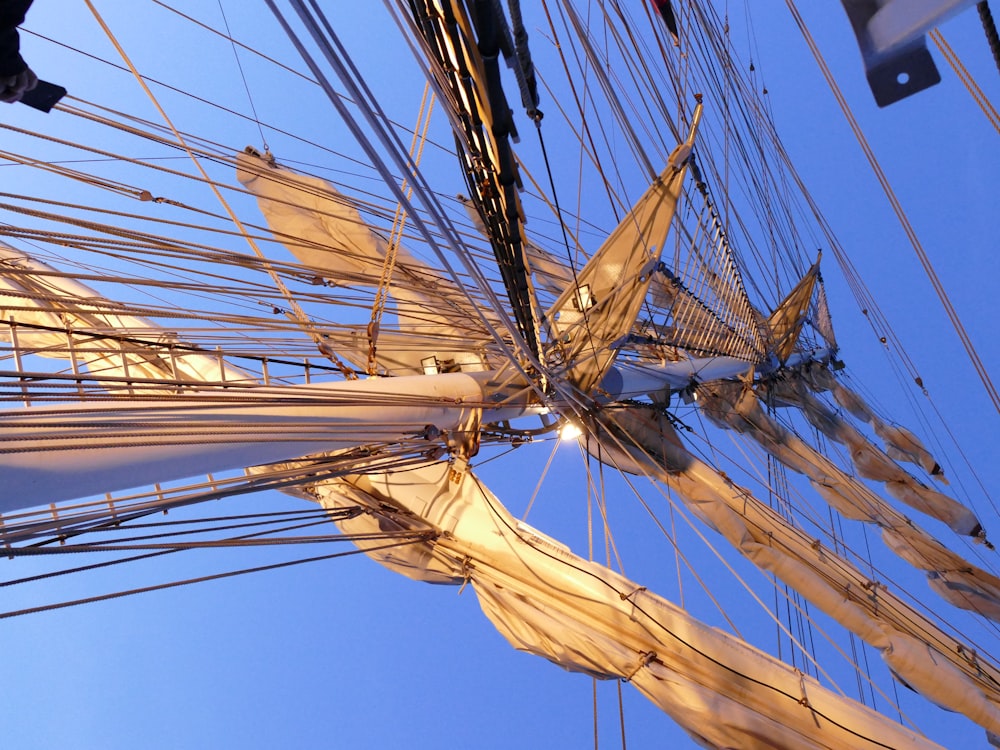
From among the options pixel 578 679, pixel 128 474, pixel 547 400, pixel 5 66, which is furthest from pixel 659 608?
pixel 578 679

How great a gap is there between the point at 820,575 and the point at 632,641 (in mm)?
3363

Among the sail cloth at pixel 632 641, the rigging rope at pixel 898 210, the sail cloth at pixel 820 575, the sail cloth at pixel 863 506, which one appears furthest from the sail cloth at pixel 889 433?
the sail cloth at pixel 632 641

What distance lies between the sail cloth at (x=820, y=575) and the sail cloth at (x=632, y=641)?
35.9 inches

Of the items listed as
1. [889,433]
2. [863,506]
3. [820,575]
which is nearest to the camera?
[820,575]

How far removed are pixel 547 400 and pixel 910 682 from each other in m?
3.40

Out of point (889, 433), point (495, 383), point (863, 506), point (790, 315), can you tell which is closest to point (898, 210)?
point (495, 383)

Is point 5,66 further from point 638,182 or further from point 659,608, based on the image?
point 638,182

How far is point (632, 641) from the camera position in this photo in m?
4.20

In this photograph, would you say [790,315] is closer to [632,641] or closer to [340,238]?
[340,238]

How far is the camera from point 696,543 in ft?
125

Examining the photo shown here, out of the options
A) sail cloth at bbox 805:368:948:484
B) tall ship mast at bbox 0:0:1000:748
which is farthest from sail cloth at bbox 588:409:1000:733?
sail cloth at bbox 805:368:948:484

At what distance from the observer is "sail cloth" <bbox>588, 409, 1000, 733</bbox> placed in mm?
5531

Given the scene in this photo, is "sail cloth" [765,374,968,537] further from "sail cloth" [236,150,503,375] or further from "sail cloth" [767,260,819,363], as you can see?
"sail cloth" [236,150,503,375]

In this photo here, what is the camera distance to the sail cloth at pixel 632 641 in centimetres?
372
